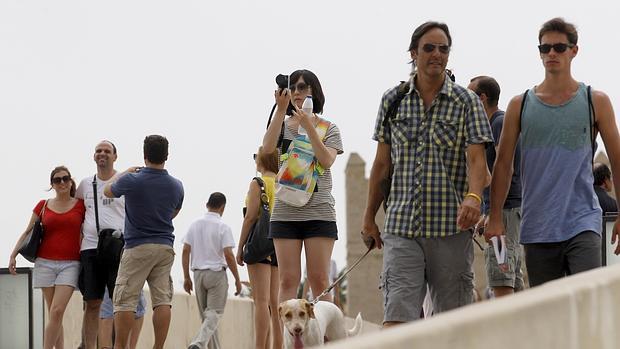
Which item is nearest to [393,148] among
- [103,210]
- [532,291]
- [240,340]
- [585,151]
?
[585,151]

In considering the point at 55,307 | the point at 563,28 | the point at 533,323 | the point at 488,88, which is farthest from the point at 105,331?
the point at 533,323

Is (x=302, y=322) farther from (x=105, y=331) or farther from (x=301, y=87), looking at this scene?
(x=105, y=331)

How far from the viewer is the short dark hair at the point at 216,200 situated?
14555 millimetres

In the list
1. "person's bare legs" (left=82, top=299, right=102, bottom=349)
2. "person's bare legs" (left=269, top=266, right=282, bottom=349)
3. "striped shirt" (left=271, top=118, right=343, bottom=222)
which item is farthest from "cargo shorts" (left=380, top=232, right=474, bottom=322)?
"person's bare legs" (left=82, top=299, right=102, bottom=349)

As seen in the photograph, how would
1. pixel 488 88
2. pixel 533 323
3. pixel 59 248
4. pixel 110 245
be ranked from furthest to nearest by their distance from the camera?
pixel 59 248 → pixel 110 245 → pixel 488 88 → pixel 533 323

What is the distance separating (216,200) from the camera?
47.8ft

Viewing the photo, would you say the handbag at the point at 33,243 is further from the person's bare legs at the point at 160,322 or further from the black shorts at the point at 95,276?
the person's bare legs at the point at 160,322

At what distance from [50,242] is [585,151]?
670cm

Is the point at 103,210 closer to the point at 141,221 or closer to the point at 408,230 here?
the point at 141,221

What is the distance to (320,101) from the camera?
33.0 feet

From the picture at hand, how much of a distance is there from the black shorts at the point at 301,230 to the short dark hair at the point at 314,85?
2.55 ft

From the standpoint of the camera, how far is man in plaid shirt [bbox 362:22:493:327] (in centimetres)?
725

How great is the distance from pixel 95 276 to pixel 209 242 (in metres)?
1.92

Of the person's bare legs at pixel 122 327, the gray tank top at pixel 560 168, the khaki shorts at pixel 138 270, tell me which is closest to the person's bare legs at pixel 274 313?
the khaki shorts at pixel 138 270
